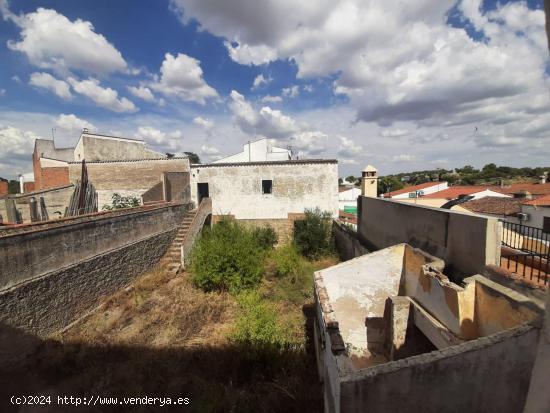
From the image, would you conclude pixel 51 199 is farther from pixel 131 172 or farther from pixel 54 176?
pixel 54 176

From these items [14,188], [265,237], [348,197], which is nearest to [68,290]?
[265,237]

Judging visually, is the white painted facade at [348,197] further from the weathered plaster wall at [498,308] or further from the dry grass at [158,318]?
the weathered plaster wall at [498,308]

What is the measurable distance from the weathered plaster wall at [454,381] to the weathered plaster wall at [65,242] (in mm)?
7400

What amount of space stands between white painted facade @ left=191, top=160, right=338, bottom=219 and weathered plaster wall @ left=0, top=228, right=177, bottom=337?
5335 mm

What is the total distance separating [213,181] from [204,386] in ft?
37.3

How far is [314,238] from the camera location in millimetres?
13383

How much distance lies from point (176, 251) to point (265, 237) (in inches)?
180

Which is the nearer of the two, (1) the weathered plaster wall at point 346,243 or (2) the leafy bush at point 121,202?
(1) the weathered plaster wall at point 346,243

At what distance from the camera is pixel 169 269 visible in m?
11.8

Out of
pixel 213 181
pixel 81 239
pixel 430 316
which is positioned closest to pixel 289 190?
pixel 213 181

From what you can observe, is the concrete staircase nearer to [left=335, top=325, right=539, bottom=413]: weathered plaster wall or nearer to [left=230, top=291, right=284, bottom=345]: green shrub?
[left=230, top=291, right=284, bottom=345]: green shrub

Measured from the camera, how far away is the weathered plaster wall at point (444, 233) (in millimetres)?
4320

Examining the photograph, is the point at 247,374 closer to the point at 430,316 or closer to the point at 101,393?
the point at 101,393

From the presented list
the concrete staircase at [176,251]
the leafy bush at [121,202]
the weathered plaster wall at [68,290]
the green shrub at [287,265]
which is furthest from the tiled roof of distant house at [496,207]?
the leafy bush at [121,202]
